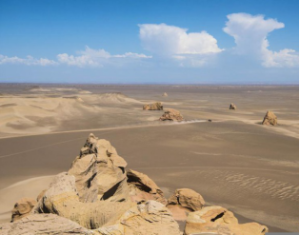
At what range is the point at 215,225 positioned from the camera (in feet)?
15.3

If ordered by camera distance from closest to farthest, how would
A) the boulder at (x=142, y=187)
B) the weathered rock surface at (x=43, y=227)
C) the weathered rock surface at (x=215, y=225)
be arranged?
1. the weathered rock surface at (x=43, y=227)
2. the weathered rock surface at (x=215, y=225)
3. the boulder at (x=142, y=187)

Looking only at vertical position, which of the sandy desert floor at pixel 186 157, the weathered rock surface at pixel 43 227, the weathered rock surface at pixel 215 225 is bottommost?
the sandy desert floor at pixel 186 157

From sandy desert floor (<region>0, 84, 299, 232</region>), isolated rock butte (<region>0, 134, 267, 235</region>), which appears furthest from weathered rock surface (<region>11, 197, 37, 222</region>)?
sandy desert floor (<region>0, 84, 299, 232</region>)

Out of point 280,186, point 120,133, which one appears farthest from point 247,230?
point 120,133

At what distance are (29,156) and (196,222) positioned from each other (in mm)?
11327

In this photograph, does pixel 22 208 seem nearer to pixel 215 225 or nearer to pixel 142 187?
pixel 142 187

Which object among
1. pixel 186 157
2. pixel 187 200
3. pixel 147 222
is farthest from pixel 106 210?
pixel 186 157

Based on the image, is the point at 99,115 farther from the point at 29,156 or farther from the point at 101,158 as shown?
the point at 101,158

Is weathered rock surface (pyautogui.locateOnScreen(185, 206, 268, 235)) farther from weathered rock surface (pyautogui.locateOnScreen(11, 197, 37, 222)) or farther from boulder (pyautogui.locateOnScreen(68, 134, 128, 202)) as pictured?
weathered rock surface (pyautogui.locateOnScreen(11, 197, 37, 222))

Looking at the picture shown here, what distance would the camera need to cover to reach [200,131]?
65.4 ft

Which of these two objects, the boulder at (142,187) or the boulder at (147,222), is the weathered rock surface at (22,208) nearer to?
the boulder at (142,187)

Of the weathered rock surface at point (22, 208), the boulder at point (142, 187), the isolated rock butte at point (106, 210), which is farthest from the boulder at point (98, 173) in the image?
the weathered rock surface at point (22, 208)

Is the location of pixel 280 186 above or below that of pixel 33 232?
below

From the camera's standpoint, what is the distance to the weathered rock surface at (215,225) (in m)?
4.46
